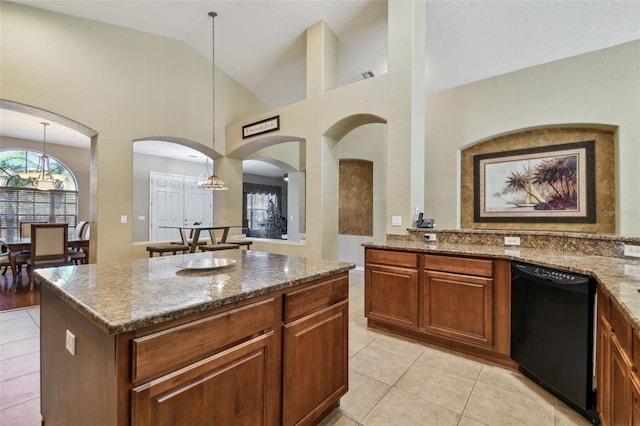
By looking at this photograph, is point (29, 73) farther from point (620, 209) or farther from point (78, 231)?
point (620, 209)

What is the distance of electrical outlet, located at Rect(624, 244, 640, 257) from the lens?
6.56 feet

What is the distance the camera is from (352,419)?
5.77 ft

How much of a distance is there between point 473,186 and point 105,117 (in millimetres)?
5795

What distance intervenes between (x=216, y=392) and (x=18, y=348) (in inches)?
111

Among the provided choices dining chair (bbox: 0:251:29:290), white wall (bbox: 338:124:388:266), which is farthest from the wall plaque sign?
dining chair (bbox: 0:251:29:290)

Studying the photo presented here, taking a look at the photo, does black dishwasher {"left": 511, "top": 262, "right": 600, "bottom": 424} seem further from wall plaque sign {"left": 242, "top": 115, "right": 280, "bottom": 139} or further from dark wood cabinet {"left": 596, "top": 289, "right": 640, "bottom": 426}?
wall plaque sign {"left": 242, "top": 115, "right": 280, "bottom": 139}

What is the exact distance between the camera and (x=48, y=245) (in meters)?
4.58

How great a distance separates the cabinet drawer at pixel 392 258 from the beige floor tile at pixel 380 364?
2.71 ft

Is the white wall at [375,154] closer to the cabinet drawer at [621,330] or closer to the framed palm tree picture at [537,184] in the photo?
the framed palm tree picture at [537,184]

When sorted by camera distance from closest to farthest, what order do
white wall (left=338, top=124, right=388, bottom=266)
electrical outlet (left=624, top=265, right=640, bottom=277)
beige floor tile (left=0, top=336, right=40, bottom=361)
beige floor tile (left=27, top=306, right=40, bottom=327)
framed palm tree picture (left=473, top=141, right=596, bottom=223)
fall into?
electrical outlet (left=624, top=265, right=640, bottom=277) < beige floor tile (left=0, top=336, right=40, bottom=361) < beige floor tile (left=27, top=306, right=40, bottom=327) < framed palm tree picture (left=473, top=141, right=596, bottom=223) < white wall (left=338, top=124, right=388, bottom=266)

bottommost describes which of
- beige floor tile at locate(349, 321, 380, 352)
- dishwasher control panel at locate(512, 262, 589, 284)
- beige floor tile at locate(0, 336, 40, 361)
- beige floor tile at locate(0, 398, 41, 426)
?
beige floor tile at locate(349, 321, 380, 352)

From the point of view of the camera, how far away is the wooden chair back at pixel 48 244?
4457mm

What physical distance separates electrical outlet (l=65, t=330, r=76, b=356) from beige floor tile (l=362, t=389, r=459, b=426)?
1.55 metres

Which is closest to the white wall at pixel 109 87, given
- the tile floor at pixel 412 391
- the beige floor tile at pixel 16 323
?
the beige floor tile at pixel 16 323
